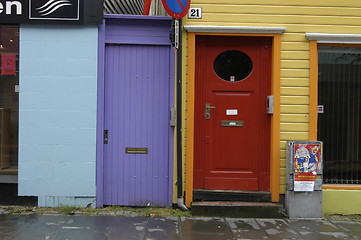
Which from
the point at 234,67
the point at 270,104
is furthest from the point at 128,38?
the point at 270,104

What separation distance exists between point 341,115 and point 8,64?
543 centimetres

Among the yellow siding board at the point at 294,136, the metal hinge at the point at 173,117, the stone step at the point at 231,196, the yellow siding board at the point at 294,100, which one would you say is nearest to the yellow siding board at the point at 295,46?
the yellow siding board at the point at 294,100

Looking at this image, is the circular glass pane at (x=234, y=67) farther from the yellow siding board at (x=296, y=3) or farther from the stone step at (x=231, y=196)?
the stone step at (x=231, y=196)

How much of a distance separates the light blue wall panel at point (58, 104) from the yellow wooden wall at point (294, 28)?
170 cm

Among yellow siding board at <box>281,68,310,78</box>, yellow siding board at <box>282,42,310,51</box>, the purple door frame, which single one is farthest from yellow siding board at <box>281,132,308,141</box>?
the purple door frame

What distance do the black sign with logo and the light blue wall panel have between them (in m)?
0.12

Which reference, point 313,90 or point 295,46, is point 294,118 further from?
point 295,46

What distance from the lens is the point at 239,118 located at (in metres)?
6.21

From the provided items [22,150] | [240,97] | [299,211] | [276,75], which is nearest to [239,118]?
[240,97]

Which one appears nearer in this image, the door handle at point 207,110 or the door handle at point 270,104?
the door handle at point 270,104

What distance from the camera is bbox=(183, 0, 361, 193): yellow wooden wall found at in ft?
19.9

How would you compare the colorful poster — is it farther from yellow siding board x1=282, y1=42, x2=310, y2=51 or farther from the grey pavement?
yellow siding board x1=282, y1=42, x2=310, y2=51

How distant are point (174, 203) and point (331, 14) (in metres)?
3.87

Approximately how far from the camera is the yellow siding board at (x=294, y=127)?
6.10 meters
